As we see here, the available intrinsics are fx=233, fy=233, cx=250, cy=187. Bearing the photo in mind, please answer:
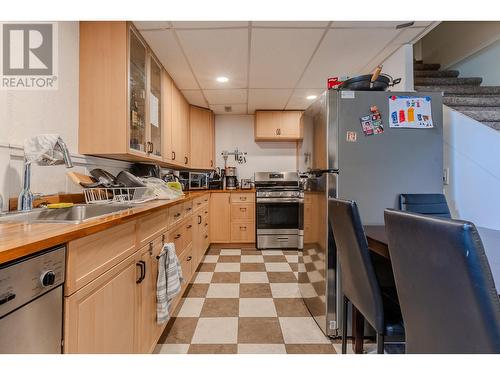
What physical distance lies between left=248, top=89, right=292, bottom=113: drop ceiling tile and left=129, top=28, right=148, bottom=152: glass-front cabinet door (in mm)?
1432

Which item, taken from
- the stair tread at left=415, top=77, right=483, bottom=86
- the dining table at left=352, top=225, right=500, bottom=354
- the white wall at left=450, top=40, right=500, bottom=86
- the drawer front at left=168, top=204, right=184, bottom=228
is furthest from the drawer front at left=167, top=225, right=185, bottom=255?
the white wall at left=450, top=40, right=500, bottom=86

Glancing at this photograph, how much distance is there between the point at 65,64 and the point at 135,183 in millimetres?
911

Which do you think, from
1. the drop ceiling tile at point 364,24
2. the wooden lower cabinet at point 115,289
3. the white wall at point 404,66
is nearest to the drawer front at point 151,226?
the wooden lower cabinet at point 115,289

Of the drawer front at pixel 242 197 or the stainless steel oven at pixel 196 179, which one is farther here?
the stainless steel oven at pixel 196 179

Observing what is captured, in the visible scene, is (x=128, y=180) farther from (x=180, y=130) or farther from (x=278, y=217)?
(x=278, y=217)

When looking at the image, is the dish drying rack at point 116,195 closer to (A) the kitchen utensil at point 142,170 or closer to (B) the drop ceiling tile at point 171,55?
(A) the kitchen utensil at point 142,170

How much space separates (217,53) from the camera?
214 centimetres

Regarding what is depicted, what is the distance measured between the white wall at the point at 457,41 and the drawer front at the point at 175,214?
13.4 feet

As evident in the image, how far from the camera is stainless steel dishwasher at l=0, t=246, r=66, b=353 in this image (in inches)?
19.9

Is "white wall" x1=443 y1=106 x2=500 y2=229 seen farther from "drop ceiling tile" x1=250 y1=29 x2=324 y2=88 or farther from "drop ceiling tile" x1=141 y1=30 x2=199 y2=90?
"drop ceiling tile" x1=141 y1=30 x2=199 y2=90

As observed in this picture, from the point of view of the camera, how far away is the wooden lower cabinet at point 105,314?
0.70m

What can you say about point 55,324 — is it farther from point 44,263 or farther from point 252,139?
point 252,139

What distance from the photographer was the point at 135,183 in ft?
5.68

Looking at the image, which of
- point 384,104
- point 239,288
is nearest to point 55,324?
point 239,288
